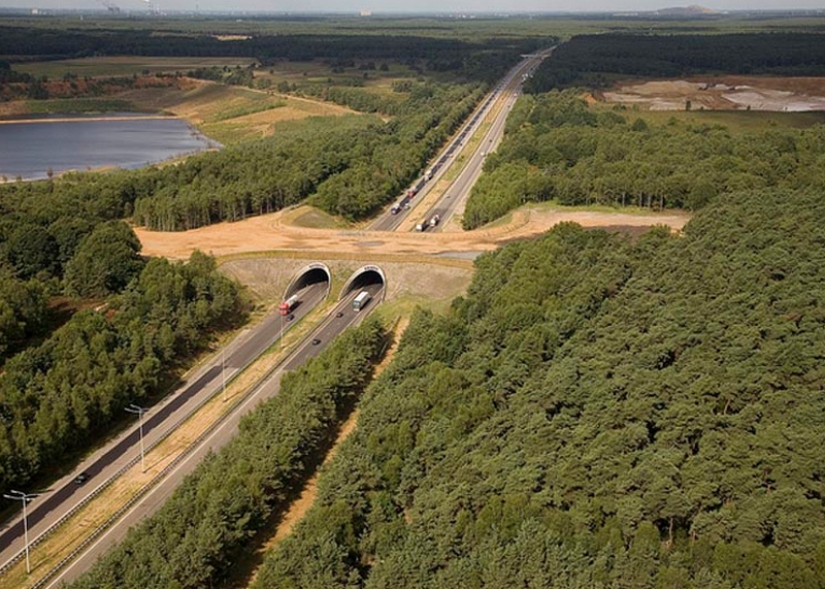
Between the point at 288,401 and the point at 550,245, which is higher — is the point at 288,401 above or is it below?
below

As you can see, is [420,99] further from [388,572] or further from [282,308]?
[388,572]

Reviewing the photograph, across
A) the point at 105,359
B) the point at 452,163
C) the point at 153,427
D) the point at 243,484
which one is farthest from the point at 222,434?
the point at 452,163

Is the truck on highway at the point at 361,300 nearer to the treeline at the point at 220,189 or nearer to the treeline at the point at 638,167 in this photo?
the treeline at the point at 220,189

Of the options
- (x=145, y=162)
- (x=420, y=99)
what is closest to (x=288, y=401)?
(x=145, y=162)

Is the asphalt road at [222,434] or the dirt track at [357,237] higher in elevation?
the dirt track at [357,237]

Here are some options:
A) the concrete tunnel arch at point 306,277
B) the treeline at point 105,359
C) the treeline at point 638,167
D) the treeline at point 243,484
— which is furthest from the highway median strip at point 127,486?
the treeline at point 638,167

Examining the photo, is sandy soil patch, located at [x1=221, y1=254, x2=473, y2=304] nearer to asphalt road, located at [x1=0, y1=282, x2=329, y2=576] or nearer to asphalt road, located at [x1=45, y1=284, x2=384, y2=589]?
asphalt road, located at [x1=45, y1=284, x2=384, y2=589]

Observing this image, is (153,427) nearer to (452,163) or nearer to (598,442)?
(598,442)
